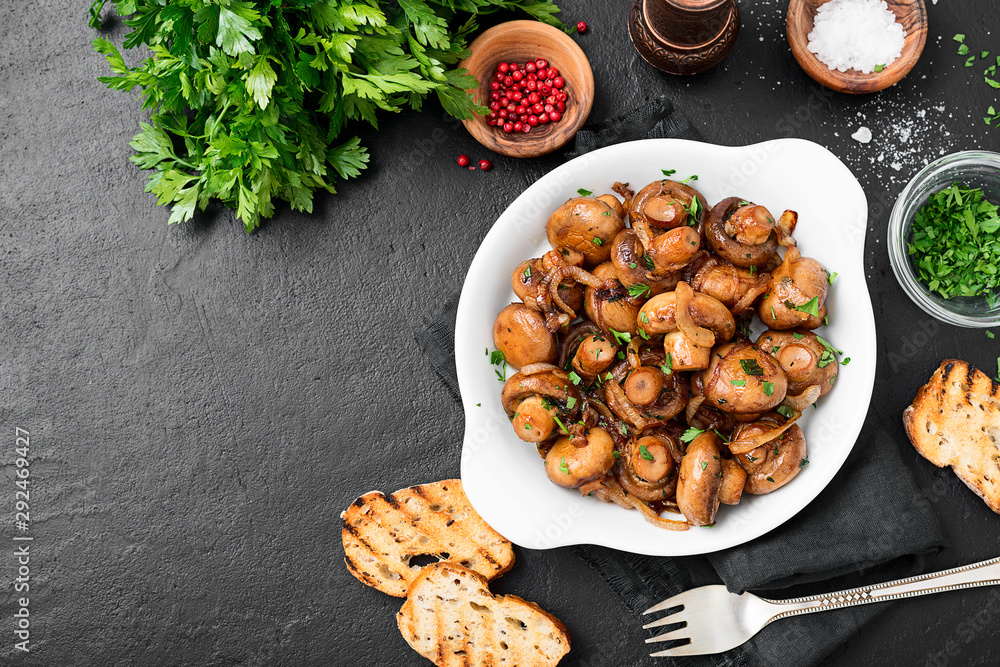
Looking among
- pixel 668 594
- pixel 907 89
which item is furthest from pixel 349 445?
pixel 907 89

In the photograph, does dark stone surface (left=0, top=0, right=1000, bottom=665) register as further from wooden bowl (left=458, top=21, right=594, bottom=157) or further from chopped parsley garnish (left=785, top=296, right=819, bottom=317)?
chopped parsley garnish (left=785, top=296, right=819, bottom=317)

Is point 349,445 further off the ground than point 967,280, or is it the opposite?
point 967,280

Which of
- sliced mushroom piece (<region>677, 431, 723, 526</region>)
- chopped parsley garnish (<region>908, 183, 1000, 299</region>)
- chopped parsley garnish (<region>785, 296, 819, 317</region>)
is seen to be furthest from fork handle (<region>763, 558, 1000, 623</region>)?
chopped parsley garnish (<region>785, 296, 819, 317</region>)

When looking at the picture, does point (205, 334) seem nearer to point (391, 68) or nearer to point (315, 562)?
point (315, 562)

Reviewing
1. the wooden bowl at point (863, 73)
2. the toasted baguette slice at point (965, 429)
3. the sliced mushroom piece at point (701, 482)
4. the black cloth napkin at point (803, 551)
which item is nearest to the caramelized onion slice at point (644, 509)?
the sliced mushroom piece at point (701, 482)

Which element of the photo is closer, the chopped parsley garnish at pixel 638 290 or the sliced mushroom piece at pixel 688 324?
the sliced mushroom piece at pixel 688 324

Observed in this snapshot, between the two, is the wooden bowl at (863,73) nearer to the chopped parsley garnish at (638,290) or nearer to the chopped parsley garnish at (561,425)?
the chopped parsley garnish at (638,290)

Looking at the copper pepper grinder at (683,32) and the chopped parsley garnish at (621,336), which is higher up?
the copper pepper grinder at (683,32)
